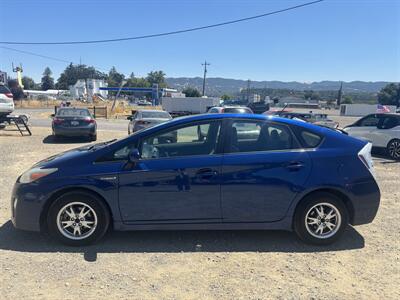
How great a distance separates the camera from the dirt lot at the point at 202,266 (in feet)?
11.3

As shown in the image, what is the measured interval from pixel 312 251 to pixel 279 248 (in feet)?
1.26

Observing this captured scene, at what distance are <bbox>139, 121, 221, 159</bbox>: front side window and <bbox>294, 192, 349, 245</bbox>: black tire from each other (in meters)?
1.32

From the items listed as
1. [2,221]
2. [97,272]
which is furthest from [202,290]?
[2,221]

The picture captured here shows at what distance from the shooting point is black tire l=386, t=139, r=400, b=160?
11820 millimetres

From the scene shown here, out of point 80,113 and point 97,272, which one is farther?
point 80,113

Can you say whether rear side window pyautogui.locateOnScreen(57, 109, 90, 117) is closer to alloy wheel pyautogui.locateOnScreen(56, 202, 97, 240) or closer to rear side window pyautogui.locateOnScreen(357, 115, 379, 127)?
rear side window pyautogui.locateOnScreen(357, 115, 379, 127)

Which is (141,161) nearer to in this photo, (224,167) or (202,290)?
(224,167)

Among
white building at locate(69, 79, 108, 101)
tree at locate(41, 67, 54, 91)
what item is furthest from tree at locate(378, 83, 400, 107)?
tree at locate(41, 67, 54, 91)

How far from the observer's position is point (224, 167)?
14.1 ft

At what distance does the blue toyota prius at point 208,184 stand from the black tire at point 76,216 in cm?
1

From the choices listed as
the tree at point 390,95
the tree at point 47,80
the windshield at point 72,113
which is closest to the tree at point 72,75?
the tree at point 47,80

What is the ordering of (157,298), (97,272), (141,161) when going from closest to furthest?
(157,298) → (97,272) → (141,161)

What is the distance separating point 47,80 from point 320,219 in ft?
575

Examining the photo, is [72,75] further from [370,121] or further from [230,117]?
[230,117]
